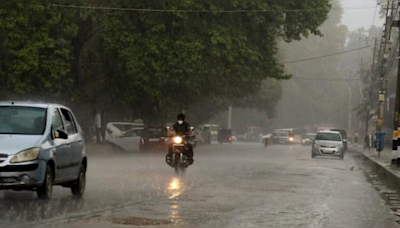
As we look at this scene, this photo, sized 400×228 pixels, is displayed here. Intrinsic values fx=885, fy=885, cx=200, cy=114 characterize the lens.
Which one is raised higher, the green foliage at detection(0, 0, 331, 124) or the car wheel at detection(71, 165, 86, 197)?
the green foliage at detection(0, 0, 331, 124)

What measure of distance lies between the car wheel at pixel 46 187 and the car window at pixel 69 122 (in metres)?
1.53

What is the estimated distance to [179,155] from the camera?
85.7 feet

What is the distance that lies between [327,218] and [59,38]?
100ft

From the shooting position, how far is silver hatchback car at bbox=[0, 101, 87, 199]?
1419 cm

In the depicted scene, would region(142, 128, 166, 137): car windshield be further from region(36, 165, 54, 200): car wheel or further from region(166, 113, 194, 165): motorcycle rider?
region(36, 165, 54, 200): car wheel

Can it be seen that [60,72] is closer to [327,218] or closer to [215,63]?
[215,63]

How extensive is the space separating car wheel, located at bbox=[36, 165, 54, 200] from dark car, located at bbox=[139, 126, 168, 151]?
1173 inches

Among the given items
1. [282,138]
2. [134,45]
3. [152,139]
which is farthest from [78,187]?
[282,138]

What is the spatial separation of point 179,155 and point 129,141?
21393 mm

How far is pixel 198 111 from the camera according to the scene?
79000 millimetres

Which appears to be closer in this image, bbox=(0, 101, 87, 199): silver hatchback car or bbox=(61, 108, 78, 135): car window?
bbox=(0, 101, 87, 199): silver hatchback car

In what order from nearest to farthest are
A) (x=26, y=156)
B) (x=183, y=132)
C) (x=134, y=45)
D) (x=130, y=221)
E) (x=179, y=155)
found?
(x=130, y=221)
(x=26, y=156)
(x=179, y=155)
(x=183, y=132)
(x=134, y=45)

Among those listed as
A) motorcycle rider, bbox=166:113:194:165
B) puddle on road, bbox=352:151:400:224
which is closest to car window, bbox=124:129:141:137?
motorcycle rider, bbox=166:113:194:165

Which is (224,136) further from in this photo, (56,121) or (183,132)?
(56,121)
